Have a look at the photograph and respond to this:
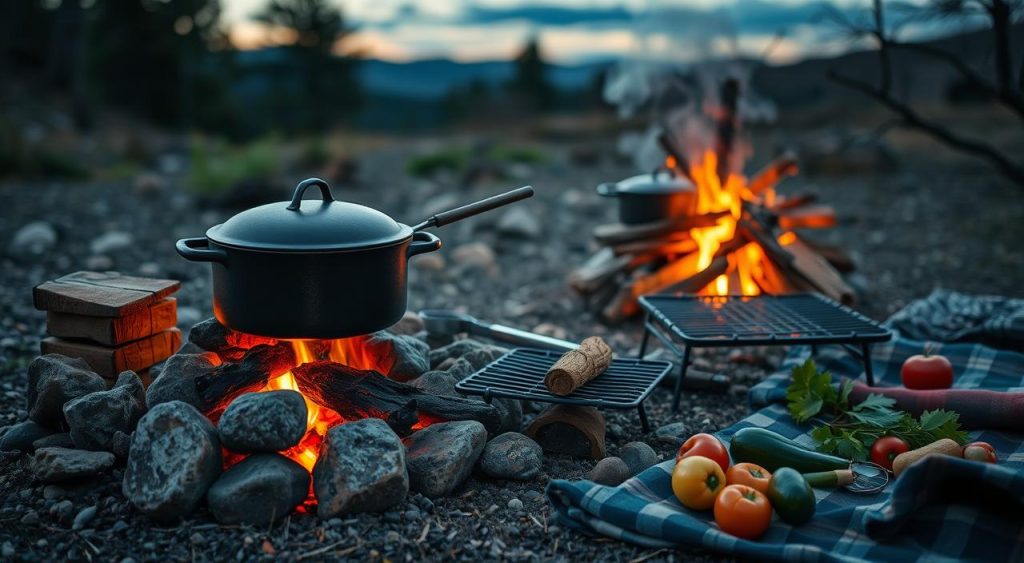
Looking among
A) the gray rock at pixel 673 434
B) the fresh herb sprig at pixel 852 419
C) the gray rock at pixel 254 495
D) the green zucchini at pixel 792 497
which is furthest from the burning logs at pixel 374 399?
the fresh herb sprig at pixel 852 419

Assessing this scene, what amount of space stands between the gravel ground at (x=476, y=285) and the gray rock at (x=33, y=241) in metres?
0.10

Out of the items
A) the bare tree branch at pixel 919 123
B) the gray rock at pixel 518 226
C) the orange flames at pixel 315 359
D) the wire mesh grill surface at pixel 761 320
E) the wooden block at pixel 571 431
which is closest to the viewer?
the orange flames at pixel 315 359

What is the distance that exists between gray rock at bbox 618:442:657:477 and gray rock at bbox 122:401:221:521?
1613 millimetres

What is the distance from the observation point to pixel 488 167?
12352mm

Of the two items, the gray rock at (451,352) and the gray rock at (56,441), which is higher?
the gray rock at (451,352)

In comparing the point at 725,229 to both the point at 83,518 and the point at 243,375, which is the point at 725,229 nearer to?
the point at 243,375

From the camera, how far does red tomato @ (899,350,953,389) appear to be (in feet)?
12.9

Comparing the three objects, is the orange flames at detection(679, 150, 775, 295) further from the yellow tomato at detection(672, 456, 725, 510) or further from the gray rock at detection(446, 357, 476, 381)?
the yellow tomato at detection(672, 456, 725, 510)

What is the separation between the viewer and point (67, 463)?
3000mm

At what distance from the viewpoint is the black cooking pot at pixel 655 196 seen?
5750 millimetres

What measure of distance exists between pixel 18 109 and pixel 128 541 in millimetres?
20356

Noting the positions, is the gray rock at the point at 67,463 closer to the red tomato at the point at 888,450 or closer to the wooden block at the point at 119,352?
the wooden block at the point at 119,352

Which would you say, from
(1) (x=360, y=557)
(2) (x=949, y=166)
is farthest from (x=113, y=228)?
(2) (x=949, y=166)

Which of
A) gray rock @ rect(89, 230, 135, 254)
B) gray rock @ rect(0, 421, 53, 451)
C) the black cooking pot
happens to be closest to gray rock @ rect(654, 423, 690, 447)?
the black cooking pot
